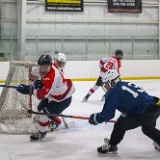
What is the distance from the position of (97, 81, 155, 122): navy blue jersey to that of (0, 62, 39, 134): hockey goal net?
4.53 ft

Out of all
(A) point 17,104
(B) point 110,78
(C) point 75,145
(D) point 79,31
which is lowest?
(C) point 75,145

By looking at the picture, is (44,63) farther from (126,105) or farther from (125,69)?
(125,69)

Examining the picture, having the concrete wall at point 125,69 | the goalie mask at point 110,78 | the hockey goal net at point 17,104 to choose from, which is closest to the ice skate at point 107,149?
the goalie mask at point 110,78

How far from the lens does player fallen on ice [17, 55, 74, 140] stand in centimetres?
404

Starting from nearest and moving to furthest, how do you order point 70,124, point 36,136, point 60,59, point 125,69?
1. point 36,136
2. point 60,59
3. point 70,124
4. point 125,69

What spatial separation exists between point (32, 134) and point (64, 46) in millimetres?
7310

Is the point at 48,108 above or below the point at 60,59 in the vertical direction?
below

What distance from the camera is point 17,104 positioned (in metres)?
5.00

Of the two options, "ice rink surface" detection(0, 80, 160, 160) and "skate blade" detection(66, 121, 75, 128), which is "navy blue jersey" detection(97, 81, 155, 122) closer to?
"ice rink surface" detection(0, 80, 160, 160)

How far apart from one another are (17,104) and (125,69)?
6036 millimetres

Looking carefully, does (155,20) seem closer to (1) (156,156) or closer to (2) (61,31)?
(2) (61,31)

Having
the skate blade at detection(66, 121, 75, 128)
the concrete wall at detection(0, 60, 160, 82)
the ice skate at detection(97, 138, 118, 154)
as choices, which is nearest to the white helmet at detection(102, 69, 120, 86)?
the ice skate at detection(97, 138, 118, 154)

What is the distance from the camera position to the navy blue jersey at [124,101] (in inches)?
138

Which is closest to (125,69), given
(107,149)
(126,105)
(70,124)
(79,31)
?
(79,31)
